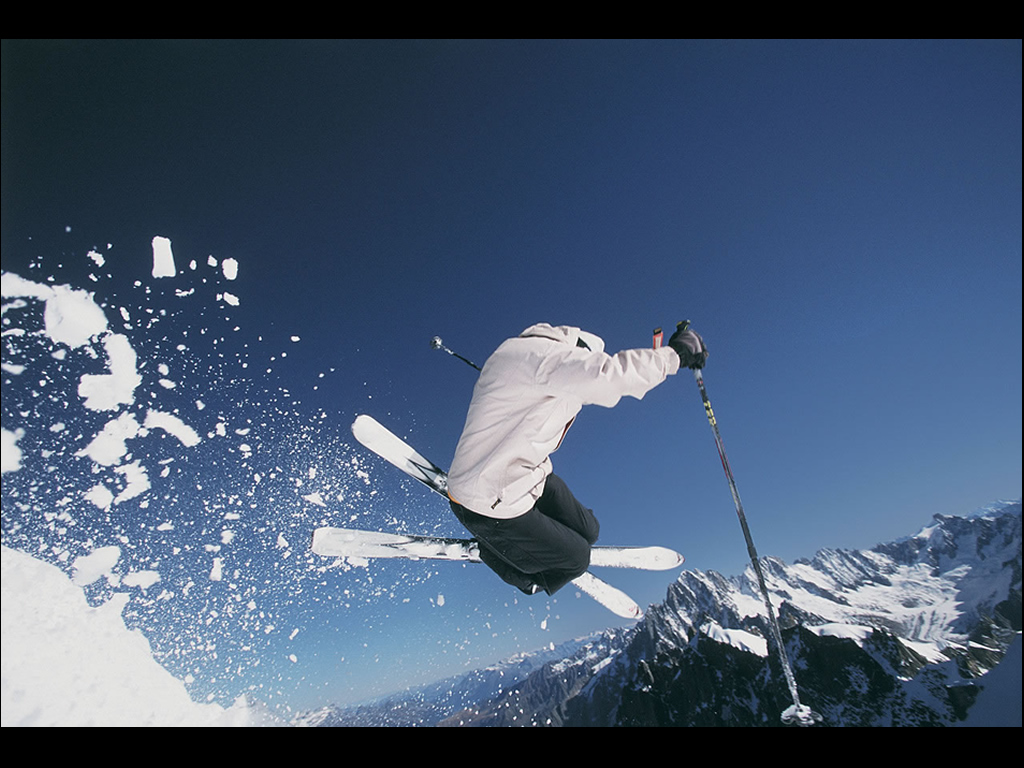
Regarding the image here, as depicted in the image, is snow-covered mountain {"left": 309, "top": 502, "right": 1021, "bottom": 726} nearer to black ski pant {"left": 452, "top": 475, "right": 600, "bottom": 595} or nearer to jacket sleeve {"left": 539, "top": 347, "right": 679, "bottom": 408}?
black ski pant {"left": 452, "top": 475, "right": 600, "bottom": 595}

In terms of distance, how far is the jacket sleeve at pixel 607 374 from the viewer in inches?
93.4

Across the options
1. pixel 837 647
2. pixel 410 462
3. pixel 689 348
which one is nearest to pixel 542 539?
pixel 689 348

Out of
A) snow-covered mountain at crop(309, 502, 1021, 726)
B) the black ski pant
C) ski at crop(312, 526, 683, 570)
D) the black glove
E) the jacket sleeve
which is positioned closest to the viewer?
the jacket sleeve

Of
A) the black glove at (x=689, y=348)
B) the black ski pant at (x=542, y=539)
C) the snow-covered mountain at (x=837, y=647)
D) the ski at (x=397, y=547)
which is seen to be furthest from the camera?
the snow-covered mountain at (x=837, y=647)

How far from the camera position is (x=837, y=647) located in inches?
2717

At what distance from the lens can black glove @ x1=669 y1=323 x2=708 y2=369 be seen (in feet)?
8.95

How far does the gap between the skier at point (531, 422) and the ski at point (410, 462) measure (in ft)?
5.30

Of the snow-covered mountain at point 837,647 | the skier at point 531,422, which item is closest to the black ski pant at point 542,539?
the skier at point 531,422

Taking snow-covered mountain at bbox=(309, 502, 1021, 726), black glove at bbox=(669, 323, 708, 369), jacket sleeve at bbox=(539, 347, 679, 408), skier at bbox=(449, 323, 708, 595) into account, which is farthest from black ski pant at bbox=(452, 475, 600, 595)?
snow-covered mountain at bbox=(309, 502, 1021, 726)

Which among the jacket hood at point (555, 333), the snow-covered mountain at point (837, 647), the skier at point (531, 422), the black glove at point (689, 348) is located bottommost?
the snow-covered mountain at point (837, 647)

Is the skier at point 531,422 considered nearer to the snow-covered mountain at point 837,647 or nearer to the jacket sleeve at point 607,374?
the jacket sleeve at point 607,374

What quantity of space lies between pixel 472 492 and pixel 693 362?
5.53 ft
